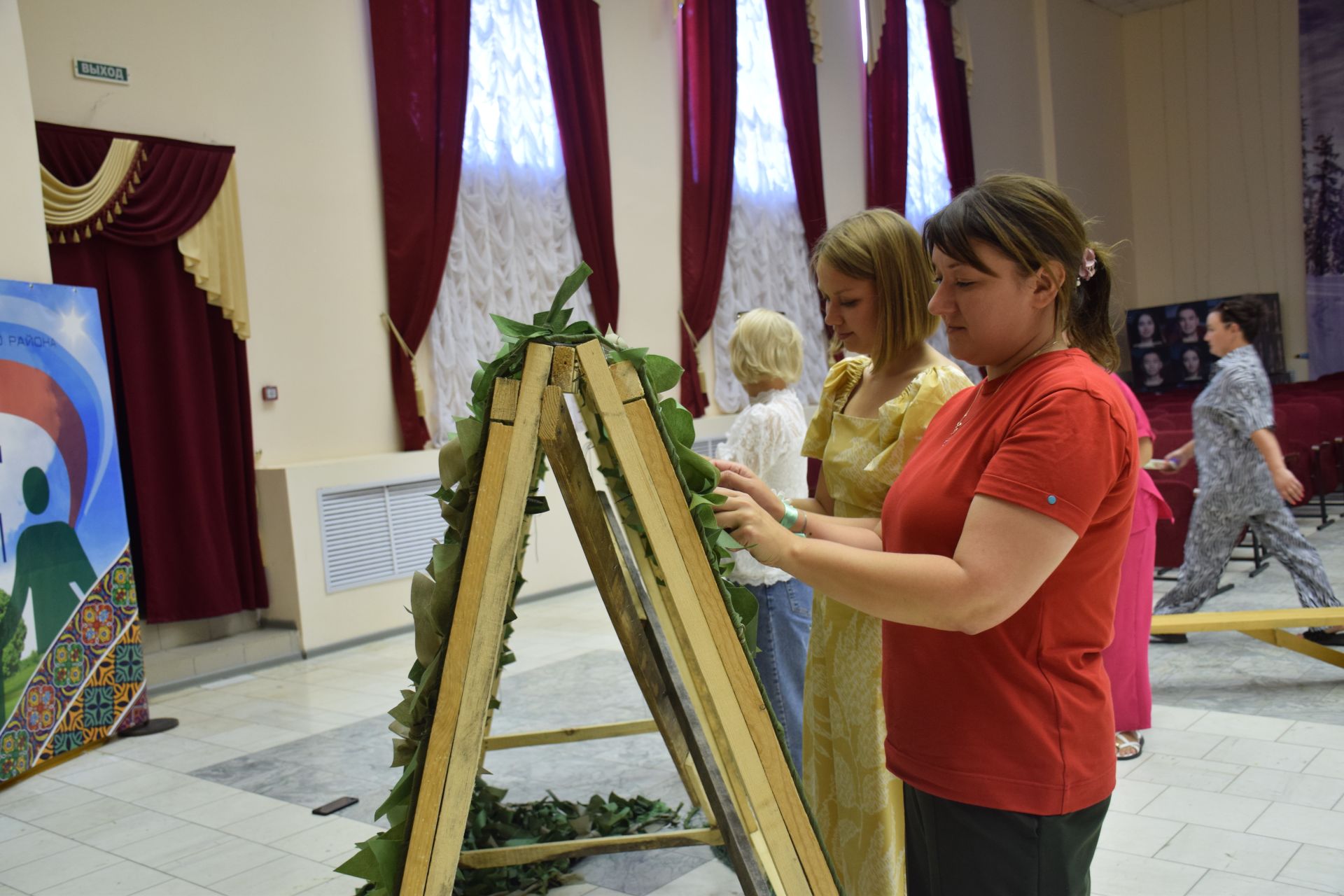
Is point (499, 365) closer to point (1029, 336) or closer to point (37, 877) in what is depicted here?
point (1029, 336)

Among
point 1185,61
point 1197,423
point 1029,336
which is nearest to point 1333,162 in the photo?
point 1185,61

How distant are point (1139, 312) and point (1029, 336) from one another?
49.8ft

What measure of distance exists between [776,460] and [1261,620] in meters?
2.36

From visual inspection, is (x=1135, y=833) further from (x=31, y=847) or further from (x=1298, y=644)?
(x=31, y=847)

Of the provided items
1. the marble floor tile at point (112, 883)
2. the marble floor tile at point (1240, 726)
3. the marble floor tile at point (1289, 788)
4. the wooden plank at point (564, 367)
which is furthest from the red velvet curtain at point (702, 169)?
the wooden plank at point (564, 367)

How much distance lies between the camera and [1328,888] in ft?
8.64

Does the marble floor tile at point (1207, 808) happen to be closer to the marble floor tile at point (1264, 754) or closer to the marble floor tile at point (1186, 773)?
the marble floor tile at point (1186, 773)

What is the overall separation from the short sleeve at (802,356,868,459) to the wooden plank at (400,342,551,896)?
2.83ft

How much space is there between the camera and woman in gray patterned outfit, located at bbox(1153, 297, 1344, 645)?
16.3ft

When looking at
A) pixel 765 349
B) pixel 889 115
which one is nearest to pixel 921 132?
pixel 889 115

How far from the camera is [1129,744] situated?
12.1 ft

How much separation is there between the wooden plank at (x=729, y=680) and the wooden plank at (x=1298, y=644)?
11.4ft

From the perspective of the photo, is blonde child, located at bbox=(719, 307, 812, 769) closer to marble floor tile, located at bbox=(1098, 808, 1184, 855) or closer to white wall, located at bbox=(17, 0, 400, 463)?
marble floor tile, located at bbox=(1098, 808, 1184, 855)

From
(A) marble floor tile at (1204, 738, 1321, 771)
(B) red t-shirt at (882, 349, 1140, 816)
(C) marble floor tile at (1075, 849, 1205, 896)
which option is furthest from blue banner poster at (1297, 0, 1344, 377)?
(B) red t-shirt at (882, 349, 1140, 816)
